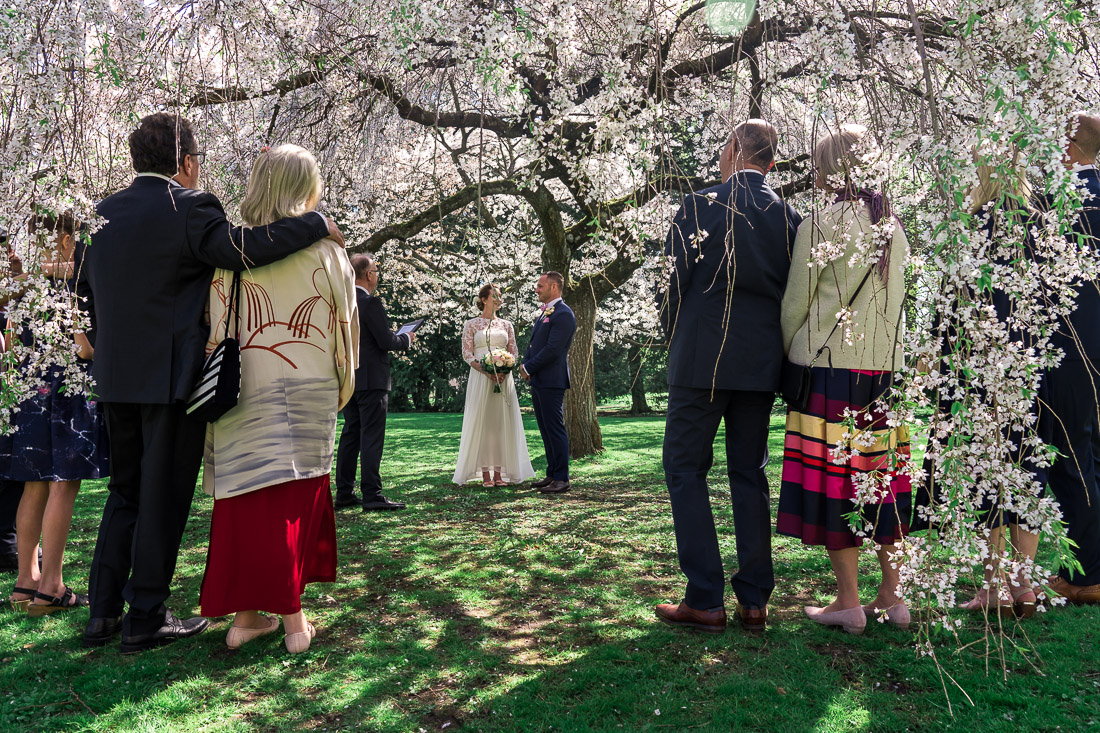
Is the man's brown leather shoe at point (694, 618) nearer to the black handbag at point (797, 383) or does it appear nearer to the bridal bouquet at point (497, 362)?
the black handbag at point (797, 383)

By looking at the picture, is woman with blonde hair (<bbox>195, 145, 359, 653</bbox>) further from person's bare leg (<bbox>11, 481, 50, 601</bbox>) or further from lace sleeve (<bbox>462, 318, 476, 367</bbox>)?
lace sleeve (<bbox>462, 318, 476, 367</bbox>)

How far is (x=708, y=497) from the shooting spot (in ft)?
10.4

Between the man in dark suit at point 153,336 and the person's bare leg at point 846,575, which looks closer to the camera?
the man in dark suit at point 153,336

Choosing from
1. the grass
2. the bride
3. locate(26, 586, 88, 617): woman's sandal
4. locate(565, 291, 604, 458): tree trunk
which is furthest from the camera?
locate(565, 291, 604, 458): tree trunk

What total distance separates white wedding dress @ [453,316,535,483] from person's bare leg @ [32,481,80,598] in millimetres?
3913

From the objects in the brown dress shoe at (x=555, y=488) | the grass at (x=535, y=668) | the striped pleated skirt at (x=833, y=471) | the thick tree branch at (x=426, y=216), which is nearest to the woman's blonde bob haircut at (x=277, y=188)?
the grass at (x=535, y=668)

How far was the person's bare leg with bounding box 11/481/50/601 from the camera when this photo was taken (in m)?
3.42

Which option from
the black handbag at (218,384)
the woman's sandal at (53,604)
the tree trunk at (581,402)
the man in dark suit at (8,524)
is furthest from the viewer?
the tree trunk at (581,402)

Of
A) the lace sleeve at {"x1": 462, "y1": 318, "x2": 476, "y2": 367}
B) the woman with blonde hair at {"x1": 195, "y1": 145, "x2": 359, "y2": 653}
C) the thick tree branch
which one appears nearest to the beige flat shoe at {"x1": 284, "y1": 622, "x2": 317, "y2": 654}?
the woman with blonde hair at {"x1": 195, "y1": 145, "x2": 359, "y2": 653}

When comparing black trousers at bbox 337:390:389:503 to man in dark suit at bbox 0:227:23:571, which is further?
black trousers at bbox 337:390:389:503

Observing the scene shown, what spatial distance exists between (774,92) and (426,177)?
8076mm

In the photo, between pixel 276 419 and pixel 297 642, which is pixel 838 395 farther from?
pixel 297 642

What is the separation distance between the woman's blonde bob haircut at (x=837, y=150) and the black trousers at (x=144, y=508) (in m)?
2.62

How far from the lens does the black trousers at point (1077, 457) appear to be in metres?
3.21
